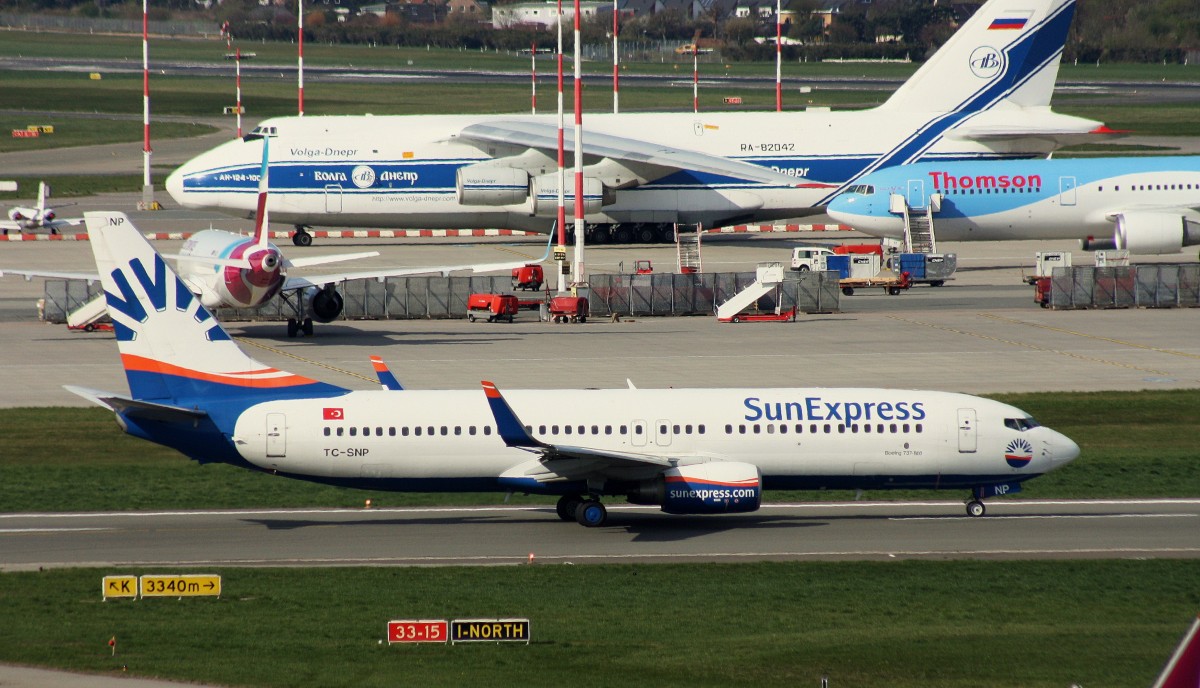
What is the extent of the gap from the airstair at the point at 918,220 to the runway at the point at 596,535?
40568 mm

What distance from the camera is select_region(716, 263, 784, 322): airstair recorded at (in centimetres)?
6494

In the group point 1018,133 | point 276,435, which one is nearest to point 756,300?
point 1018,133

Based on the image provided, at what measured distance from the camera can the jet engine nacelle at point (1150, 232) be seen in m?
75.4

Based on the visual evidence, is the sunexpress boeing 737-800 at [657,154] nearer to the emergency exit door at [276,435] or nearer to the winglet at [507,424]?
the emergency exit door at [276,435]

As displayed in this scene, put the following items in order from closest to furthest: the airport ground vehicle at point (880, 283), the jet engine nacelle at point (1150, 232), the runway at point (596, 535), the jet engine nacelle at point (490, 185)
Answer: the runway at point (596, 535) < the airport ground vehicle at point (880, 283) < the jet engine nacelle at point (1150, 232) < the jet engine nacelle at point (490, 185)

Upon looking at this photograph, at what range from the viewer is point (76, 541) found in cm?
3372

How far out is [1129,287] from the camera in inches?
2670

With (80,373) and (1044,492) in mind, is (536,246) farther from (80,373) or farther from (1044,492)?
(1044,492)

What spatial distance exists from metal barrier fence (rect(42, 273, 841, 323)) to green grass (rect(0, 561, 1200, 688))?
3536 cm

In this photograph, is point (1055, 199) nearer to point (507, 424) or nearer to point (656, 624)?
point (507, 424)

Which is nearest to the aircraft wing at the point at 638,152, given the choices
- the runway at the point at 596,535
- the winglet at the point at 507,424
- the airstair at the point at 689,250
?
the airstair at the point at 689,250

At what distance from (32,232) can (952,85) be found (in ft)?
173

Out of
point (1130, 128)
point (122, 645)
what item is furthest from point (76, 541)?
point (1130, 128)

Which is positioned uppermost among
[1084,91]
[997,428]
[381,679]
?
[1084,91]
